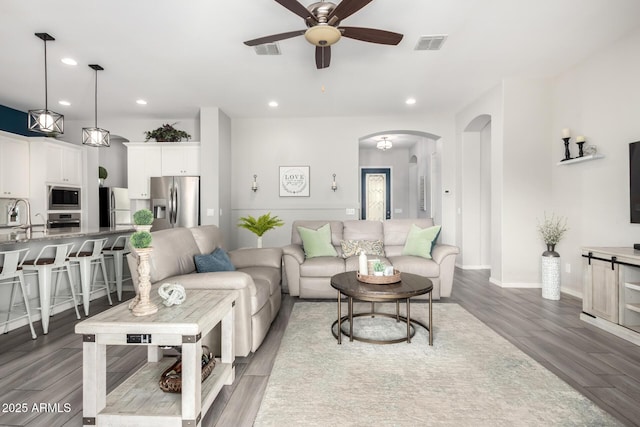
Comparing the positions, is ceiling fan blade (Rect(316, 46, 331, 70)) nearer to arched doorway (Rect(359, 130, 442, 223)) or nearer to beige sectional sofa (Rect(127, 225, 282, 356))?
beige sectional sofa (Rect(127, 225, 282, 356))

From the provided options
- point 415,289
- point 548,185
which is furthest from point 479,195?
point 415,289

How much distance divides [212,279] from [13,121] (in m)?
6.05

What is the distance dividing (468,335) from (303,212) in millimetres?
3991

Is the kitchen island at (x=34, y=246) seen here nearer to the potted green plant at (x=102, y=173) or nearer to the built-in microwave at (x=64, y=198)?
the built-in microwave at (x=64, y=198)

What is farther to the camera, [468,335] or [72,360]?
[468,335]

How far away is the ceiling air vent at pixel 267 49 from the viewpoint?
3.44 meters

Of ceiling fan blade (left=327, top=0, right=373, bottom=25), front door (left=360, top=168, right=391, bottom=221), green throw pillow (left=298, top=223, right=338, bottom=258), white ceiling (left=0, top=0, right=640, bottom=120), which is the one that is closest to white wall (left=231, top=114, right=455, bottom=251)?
white ceiling (left=0, top=0, right=640, bottom=120)

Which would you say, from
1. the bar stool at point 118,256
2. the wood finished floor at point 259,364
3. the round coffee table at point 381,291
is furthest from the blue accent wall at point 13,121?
the round coffee table at point 381,291

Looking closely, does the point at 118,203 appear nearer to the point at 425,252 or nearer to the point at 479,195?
the point at 425,252

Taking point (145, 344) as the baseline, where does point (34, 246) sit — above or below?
above

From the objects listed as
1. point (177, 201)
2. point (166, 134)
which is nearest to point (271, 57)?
point (166, 134)

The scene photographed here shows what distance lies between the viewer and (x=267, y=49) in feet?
11.5

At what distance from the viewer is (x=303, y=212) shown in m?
6.28

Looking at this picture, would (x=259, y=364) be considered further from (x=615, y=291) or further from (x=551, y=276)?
(x=551, y=276)
